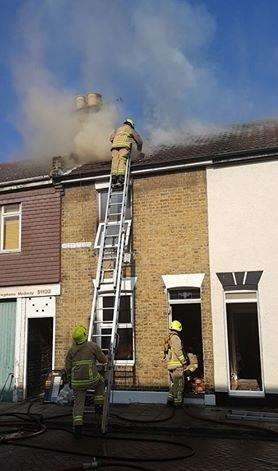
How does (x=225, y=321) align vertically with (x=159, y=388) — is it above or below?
above

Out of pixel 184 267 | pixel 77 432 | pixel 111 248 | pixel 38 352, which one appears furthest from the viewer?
pixel 38 352

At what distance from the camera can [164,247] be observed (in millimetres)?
10609

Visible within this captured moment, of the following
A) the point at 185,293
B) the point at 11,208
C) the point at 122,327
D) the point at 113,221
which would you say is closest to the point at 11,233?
the point at 11,208

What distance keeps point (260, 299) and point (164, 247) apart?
7.88 feet

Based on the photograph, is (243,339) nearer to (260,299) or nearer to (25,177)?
(260,299)

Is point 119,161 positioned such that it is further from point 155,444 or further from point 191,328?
point 155,444

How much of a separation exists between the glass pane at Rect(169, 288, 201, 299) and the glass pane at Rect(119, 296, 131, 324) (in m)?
1.05

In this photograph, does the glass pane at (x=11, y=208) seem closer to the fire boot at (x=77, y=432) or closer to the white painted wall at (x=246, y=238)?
the white painted wall at (x=246, y=238)

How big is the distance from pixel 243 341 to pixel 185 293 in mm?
1984

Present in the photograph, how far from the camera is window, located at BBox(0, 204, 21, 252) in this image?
40.7 feet

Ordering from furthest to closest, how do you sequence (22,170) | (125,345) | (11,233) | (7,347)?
(22,170) → (11,233) → (7,347) → (125,345)

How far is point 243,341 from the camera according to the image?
36.3ft

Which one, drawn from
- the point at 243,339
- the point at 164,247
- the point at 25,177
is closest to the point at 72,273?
the point at 164,247

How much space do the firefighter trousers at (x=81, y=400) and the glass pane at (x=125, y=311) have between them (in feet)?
9.84
